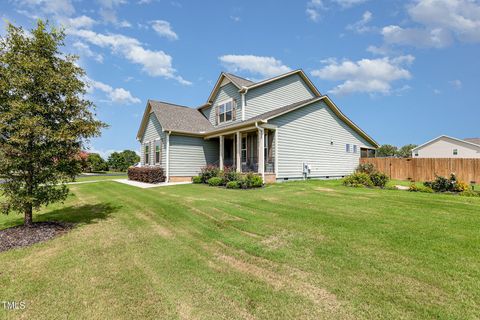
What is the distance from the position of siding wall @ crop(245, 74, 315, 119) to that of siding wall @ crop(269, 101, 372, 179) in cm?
317

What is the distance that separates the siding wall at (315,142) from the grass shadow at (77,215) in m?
9.92

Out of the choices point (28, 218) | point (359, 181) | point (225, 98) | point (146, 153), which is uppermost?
point (225, 98)

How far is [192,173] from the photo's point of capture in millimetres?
18641

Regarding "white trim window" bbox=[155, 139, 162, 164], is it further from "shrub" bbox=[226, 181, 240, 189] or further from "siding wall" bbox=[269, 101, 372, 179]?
"siding wall" bbox=[269, 101, 372, 179]

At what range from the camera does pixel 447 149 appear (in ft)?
120

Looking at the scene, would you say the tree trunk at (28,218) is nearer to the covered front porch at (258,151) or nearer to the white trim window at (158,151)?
the covered front porch at (258,151)

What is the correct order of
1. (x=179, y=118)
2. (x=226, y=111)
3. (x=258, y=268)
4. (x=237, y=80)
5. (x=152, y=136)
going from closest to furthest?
(x=258, y=268) < (x=237, y=80) < (x=226, y=111) < (x=179, y=118) < (x=152, y=136)

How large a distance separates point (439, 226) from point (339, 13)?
1180cm

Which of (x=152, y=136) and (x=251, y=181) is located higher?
(x=152, y=136)

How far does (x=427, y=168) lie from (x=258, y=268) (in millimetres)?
17934

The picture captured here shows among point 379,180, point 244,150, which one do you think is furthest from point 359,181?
point 244,150

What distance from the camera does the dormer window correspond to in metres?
18.8

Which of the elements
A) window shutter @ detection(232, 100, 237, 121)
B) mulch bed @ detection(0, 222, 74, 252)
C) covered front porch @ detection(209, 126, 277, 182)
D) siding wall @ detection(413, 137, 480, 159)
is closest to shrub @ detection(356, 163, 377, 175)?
covered front porch @ detection(209, 126, 277, 182)

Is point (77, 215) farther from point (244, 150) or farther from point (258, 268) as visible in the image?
point (244, 150)
